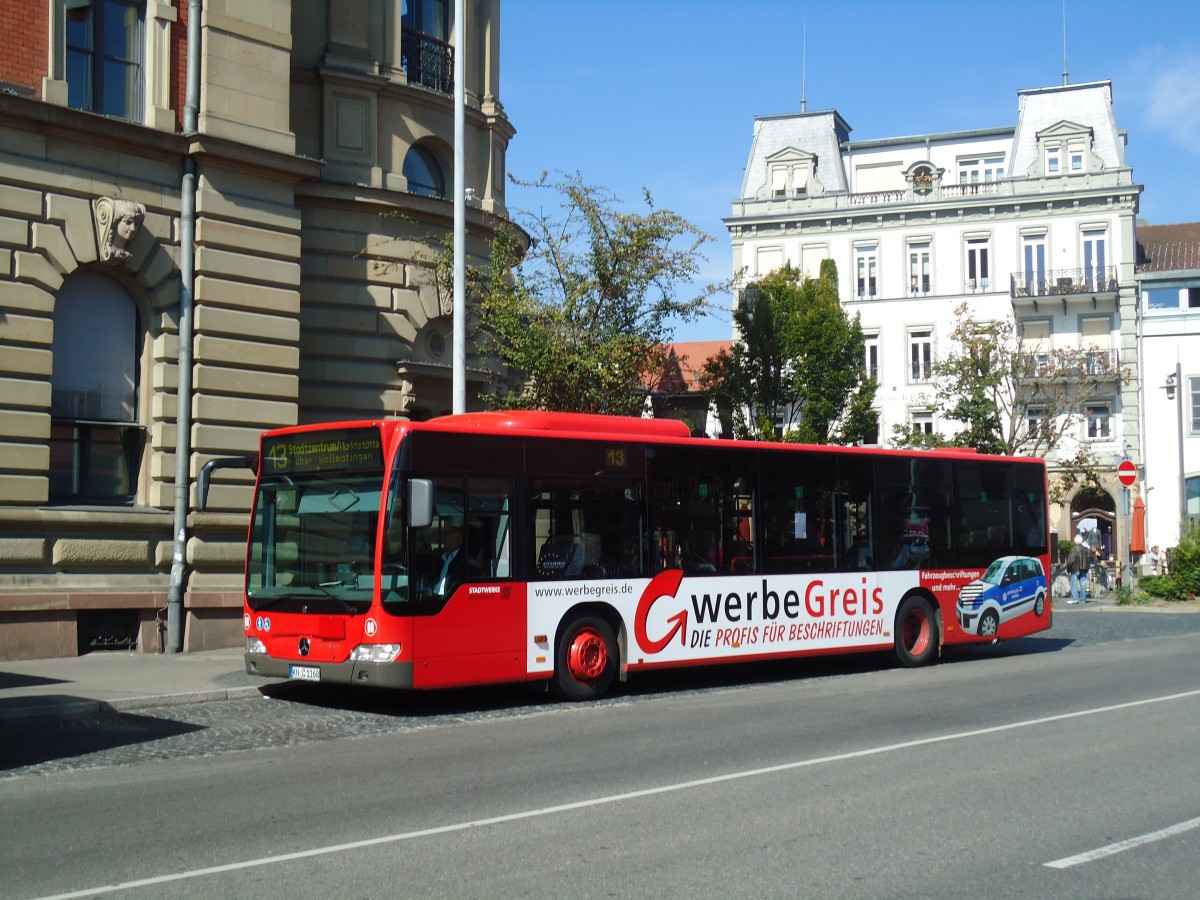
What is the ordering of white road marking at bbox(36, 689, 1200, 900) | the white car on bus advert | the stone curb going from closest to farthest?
white road marking at bbox(36, 689, 1200, 900) → the stone curb → the white car on bus advert

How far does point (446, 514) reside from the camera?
1369cm

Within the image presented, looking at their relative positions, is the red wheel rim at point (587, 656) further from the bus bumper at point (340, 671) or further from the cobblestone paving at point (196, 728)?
the bus bumper at point (340, 671)

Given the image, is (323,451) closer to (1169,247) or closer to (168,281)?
(168,281)

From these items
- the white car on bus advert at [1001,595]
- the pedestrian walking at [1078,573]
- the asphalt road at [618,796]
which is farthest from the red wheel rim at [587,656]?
the pedestrian walking at [1078,573]

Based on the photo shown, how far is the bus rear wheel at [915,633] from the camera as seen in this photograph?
19.0 meters

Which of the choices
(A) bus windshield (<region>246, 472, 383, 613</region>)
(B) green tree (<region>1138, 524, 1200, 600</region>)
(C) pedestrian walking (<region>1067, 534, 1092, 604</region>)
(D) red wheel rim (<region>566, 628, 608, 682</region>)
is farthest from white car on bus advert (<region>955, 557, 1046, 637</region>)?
(C) pedestrian walking (<region>1067, 534, 1092, 604</region>)

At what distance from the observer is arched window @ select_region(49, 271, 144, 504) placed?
716 inches

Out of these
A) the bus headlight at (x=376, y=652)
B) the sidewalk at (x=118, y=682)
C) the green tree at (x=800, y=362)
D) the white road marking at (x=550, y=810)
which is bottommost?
the white road marking at (x=550, y=810)

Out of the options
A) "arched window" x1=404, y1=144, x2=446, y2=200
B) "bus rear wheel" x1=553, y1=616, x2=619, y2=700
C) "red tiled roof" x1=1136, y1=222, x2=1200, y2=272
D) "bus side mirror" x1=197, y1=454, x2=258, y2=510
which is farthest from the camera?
"red tiled roof" x1=1136, y1=222, x2=1200, y2=272

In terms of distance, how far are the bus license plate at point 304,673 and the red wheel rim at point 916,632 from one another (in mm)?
9147

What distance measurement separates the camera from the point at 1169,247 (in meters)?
60.2

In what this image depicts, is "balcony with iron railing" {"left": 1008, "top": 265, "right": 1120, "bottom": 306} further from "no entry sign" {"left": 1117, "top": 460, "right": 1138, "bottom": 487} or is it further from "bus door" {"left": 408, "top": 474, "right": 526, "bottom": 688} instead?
"bus door" {"left": 408, "top": 474, "right": 526, "bottom": 688}

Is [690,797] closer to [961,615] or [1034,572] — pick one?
[961,615]

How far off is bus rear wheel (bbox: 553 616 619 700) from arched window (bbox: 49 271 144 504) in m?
7.64
